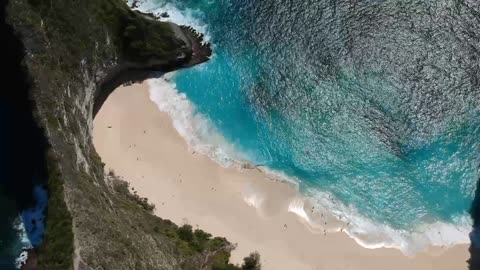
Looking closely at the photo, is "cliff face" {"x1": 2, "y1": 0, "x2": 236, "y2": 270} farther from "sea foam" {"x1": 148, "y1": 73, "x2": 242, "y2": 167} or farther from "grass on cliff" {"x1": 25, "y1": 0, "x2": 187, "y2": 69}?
"sea foam" {"x1": 148, "y1": 73, "x2": 242, "y2": 167}

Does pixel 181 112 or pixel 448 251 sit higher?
pixel 181 112

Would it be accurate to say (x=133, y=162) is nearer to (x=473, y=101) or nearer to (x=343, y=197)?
(x=343, y=197)

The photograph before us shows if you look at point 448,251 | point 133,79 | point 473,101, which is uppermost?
point 473,101

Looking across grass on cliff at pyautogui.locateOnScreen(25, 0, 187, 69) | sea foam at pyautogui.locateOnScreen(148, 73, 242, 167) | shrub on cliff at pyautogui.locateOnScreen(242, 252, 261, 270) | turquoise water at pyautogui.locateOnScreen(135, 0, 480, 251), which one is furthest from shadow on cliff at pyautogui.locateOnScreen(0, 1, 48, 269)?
shrub on cliff at pyautogui.locateOnScreen(242, 252, 261, 270)

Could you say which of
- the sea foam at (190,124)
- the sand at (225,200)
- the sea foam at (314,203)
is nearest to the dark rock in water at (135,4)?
the sea foam at (190,124)

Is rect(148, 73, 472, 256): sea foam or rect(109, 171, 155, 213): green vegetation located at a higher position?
rect(148, 73, 472, 256): sea foam

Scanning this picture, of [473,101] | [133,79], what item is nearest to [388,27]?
[473,101]

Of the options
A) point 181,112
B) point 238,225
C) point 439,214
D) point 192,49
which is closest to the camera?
point 238,225

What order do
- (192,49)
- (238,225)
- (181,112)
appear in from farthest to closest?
(192,49) < (181,112) < (238,225)
